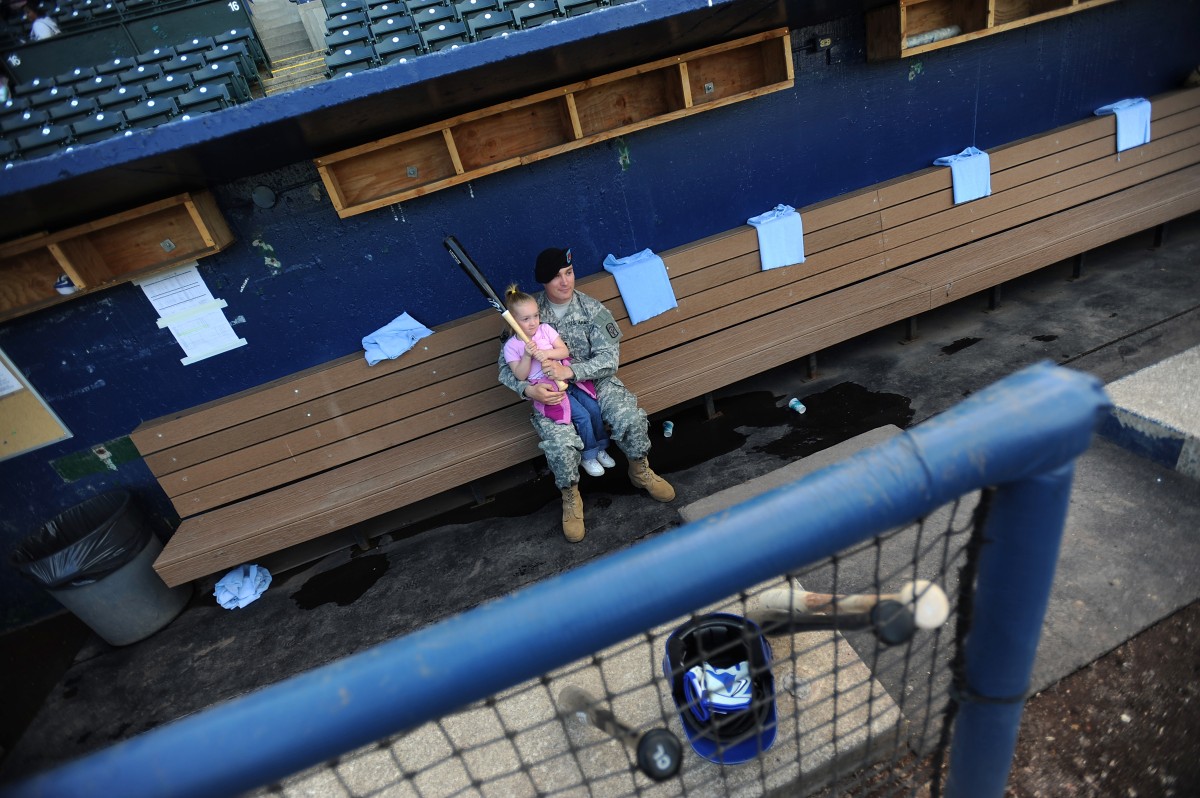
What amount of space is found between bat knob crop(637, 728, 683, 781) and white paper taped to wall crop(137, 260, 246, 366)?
4.14 m

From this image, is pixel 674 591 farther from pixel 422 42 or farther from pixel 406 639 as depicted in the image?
pixel 422 42

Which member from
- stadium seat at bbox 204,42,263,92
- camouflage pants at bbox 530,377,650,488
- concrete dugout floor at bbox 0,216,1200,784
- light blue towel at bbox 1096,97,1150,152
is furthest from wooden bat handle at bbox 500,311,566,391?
light blue towel at bbox 1096,97,1150,152

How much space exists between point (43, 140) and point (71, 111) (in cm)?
52

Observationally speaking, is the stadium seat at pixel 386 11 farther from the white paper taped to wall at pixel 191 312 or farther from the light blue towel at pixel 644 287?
the light blue towel at pixel 644 287

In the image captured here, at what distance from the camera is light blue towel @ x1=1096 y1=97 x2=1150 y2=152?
536cm

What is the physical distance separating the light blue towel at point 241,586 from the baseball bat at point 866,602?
11.4 ft

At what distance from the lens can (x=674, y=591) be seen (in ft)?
2.69

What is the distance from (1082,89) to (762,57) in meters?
3.30

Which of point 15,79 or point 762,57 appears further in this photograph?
point 15,79

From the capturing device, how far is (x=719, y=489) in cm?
402

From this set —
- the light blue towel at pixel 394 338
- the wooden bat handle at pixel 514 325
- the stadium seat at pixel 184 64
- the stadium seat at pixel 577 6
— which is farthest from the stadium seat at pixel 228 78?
the wooden bat handle at pixel 514 325

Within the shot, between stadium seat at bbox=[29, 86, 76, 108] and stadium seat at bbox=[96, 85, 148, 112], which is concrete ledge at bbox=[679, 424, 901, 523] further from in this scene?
stadium seat at bbox=[29, 86, 76, 108]

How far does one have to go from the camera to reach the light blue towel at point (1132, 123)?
5363 mm

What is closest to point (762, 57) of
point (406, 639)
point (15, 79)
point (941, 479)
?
point (941, 479)
